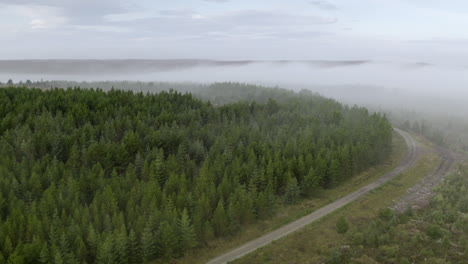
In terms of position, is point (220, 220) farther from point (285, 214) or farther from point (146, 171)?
point (146, 171)

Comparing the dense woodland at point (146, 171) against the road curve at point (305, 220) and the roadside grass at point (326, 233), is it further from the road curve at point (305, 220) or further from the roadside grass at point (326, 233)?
the roadside grass at point (326, 233)

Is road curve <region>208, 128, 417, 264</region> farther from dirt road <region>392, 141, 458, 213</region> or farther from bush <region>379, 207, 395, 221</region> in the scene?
bush <region>379, 207, 395, 221</region>

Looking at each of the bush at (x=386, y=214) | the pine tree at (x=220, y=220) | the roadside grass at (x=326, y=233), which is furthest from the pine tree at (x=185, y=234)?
the bush at (x=386, y=214)

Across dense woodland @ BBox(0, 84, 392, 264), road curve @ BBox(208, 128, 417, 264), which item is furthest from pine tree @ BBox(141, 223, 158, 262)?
road curve @ BBox(208, 128, 417, 264)

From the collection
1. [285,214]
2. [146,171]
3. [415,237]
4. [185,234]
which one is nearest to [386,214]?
[415,237]

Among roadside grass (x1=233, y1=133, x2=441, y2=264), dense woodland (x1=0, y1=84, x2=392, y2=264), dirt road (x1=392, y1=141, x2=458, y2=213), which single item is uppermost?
dense woodland (x1=0, y1=84, x2=392, y2=264)

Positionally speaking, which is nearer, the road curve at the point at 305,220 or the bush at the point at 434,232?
the road curve at the point at 305,220

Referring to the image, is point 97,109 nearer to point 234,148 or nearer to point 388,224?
point 234,148
